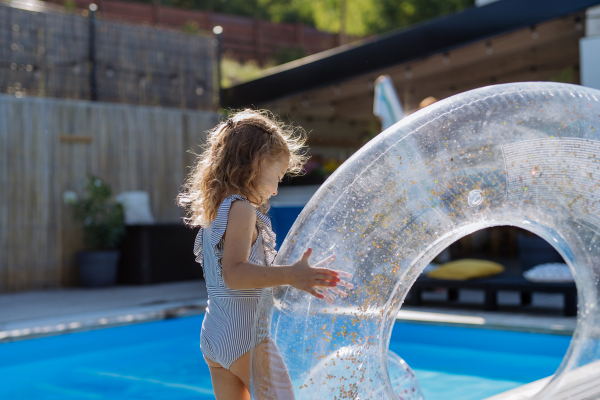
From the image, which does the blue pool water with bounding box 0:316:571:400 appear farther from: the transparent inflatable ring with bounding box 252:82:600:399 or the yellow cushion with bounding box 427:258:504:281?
the transparent inflatable ring with bounding box 252:82:600:399

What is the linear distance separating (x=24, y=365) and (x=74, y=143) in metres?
4.00

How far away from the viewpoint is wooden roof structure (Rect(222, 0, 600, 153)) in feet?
23.3

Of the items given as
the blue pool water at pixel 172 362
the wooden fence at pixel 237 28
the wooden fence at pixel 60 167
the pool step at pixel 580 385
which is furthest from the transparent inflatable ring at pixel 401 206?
the wooden fence at pixel 237 28

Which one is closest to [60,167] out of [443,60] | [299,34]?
Answer: [443,60]

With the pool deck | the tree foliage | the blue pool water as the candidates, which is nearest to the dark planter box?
the pool deck

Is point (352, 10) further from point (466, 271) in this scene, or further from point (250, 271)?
point (250, 271)

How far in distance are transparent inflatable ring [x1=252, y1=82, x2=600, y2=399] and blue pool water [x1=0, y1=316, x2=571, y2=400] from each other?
2250mm

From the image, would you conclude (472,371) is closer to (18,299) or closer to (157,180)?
(18,299)

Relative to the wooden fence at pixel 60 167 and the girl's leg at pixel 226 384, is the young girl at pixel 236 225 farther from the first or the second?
the wooden fence at pixel 60 167

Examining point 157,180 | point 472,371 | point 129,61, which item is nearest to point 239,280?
point 472,371

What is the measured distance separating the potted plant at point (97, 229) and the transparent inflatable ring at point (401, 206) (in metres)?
6.54

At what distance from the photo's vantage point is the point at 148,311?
19.1 feet

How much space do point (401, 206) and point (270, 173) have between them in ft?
1.36

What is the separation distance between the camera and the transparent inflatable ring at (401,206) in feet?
6.28
